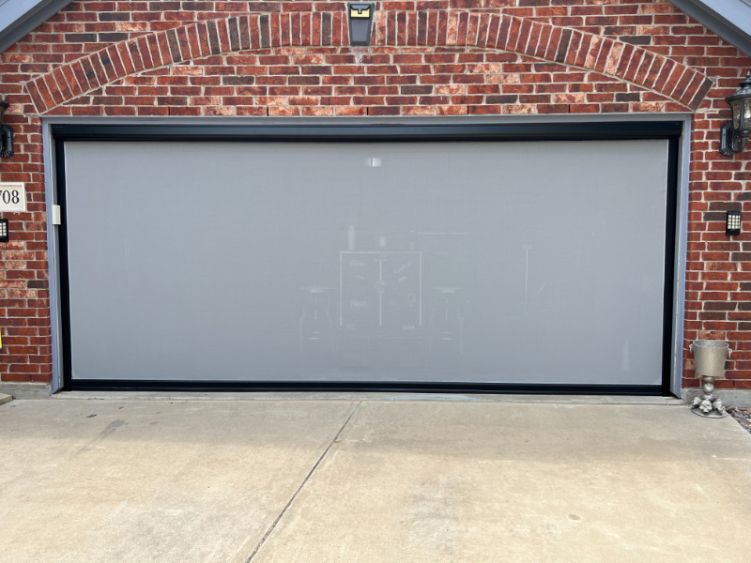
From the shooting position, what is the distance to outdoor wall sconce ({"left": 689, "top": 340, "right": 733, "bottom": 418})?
4.84 m

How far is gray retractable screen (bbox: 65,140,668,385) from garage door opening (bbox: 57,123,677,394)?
1 cm

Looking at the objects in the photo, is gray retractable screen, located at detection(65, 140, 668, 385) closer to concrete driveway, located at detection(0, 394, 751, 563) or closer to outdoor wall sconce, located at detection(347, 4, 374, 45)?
concrete driveway, located at detection(0, 394, 751, 563)

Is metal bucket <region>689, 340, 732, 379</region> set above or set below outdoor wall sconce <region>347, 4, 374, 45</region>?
below

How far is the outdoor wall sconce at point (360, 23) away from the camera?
16.7 ft

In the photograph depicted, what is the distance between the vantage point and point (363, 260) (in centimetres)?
561

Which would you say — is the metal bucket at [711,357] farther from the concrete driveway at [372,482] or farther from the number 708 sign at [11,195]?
the number 708 sign at [11,195]

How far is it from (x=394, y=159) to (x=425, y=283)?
1.29 meters

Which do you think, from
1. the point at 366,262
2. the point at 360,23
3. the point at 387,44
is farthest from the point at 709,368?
the point at 360,23

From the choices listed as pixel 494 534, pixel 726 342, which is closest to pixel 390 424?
pixel 494 534

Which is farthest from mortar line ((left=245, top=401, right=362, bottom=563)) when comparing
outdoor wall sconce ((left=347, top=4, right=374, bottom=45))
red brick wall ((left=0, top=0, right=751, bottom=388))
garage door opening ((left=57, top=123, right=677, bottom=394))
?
outdoor wall sconce ((left=347, top=4, right=374, bottom=45))

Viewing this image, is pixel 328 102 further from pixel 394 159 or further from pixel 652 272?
pixel 652 272

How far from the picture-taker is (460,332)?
5.61 m

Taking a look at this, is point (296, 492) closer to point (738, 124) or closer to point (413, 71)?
point (413, 71)

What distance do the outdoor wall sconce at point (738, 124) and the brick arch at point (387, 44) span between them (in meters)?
0.30
